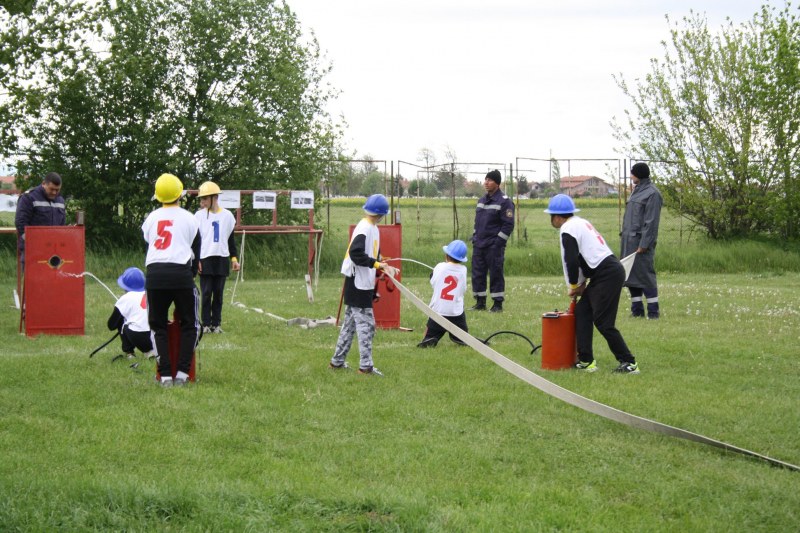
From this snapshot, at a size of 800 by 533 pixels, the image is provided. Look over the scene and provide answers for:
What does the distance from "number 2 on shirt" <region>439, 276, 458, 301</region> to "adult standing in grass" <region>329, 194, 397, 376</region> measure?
1.53m

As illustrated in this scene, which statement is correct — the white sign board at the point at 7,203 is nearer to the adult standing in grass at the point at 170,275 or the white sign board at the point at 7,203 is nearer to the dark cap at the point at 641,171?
the dark cap at the point at 641,171

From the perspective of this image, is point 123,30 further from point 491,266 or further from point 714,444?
point 714,444

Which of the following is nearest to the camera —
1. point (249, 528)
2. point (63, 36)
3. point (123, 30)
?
point (249, 528)

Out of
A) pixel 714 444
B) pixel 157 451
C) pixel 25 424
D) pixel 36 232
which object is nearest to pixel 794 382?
pixel 714 444

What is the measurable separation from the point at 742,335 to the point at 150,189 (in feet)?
52.5

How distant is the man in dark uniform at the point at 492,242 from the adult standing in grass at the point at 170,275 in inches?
269

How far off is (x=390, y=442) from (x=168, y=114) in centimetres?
1872

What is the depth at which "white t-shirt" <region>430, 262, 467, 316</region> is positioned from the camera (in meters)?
10.7

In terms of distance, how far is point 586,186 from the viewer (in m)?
31.4

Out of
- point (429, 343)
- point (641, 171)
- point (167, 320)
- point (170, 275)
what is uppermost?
point (641, 171)

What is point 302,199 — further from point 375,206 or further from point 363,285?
point 363,285

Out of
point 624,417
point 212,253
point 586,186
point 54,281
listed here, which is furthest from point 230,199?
point 586,186

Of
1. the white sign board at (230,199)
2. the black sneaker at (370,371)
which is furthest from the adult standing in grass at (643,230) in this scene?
the white sign board at (230,199)

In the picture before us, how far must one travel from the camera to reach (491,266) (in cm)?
1444
